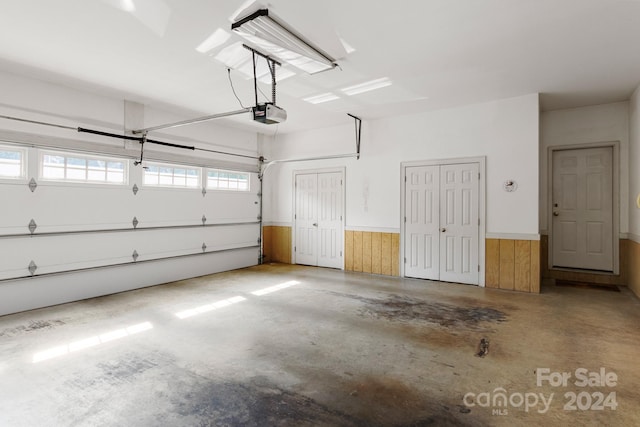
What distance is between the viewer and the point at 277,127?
7.16 metres

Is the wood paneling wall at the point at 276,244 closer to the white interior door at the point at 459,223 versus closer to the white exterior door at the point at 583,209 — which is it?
the white interior door at the point at 459,223

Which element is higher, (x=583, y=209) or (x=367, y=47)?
(x=367, y=47)

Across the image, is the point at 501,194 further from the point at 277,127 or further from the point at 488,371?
the point at 277,127

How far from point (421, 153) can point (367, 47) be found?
285 cm

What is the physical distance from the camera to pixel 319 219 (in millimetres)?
7207

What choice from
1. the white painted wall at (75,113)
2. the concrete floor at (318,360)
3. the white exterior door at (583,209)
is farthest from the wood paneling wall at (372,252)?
the white painted wall at (75,113)

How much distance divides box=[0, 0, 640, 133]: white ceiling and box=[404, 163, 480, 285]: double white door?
1240 mm

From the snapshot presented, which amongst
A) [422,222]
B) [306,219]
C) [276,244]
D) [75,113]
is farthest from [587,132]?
[75,113]

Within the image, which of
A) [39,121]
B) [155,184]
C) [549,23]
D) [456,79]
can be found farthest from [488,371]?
[39,121]

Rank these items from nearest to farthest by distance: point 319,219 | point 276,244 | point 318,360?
point 318,360
point 319,219
point 276,244

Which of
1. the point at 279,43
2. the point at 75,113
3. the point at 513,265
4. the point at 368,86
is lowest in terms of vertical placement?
the point at 513,265

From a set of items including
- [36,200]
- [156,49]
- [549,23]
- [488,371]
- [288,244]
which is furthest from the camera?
[288,244]

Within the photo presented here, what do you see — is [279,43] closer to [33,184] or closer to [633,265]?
[33,184]

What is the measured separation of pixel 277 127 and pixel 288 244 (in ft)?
8.58
